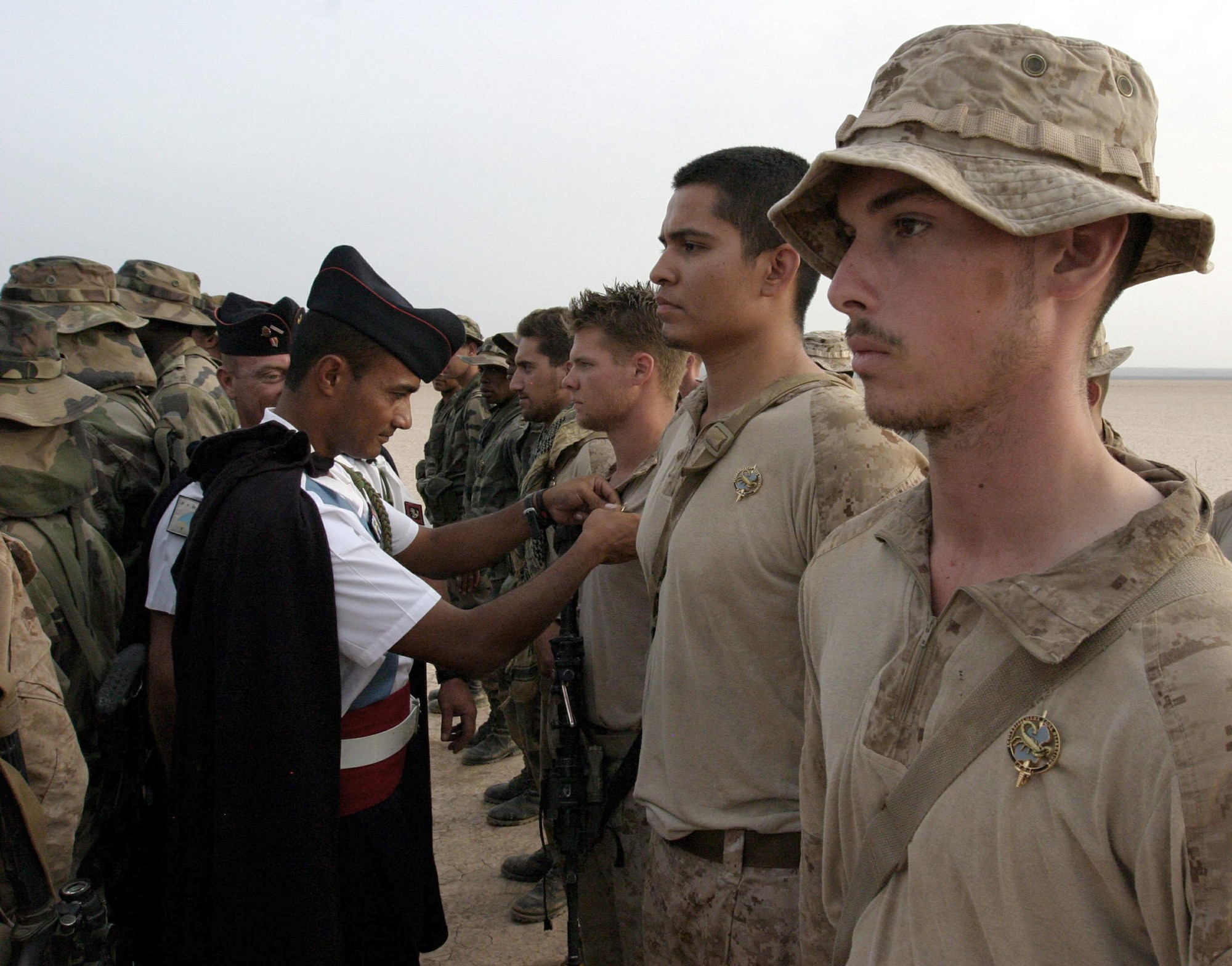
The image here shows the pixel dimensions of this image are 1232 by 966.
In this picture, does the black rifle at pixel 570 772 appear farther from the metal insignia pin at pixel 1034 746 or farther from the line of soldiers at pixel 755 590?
the metal insignia pin at pixel 1034 746

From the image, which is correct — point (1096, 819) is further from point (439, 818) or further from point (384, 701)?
point (439, 818)

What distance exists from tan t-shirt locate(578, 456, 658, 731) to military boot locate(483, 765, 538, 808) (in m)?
2.83

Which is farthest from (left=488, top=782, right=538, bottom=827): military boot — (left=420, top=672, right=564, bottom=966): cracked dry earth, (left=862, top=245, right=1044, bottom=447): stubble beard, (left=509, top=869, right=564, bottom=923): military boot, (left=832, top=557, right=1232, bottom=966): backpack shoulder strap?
(left=862, top=245, right=1044, bottom=447): stubble beard

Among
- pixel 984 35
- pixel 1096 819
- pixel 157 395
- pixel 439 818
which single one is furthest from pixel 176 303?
pixel 1096 819

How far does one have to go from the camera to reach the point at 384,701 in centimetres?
284

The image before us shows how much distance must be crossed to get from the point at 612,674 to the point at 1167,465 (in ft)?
7.15

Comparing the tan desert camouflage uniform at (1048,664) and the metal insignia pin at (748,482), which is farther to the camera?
the metal insignia pin at (748,482)

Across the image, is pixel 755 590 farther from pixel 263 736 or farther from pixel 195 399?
pixel 195 399

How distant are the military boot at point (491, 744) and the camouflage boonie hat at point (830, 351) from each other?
3.73 metres

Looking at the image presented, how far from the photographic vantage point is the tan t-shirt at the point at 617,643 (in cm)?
321

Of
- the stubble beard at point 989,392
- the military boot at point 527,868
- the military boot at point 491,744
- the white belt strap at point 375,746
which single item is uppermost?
the stubble beard at point 989,392

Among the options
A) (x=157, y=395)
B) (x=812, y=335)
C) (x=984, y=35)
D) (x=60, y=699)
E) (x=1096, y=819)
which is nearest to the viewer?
(x=1096, y=819)

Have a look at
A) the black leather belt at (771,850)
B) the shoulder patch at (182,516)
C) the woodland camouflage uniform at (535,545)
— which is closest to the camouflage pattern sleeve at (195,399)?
the woodland camouflage uniform at (535,545)

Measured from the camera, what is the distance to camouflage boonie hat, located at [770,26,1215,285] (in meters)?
1.22
